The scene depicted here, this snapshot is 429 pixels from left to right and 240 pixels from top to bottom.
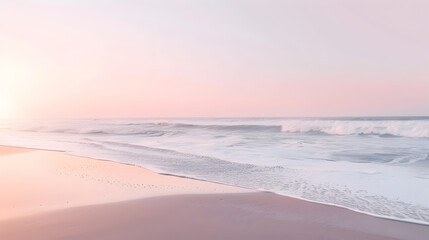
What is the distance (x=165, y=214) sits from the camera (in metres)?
4.80

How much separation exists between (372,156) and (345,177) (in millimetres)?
4587

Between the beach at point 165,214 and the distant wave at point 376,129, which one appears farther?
the distant wave at point 376,129

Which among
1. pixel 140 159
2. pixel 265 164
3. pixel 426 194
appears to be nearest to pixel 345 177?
pixel 426 194

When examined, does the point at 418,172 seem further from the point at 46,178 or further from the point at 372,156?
the point at 46,178

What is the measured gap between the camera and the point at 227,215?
4.79m

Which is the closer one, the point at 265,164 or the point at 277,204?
the point at 277,204

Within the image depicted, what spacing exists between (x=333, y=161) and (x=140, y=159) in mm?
6228

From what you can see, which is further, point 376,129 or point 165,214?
point 376,129

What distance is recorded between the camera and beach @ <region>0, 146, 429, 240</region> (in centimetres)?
406

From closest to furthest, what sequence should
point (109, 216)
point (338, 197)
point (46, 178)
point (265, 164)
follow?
point (109, 216), point (338, 197), point (46, 178), point (265, 164)

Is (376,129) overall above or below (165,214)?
above

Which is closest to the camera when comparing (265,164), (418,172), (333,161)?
(418,172)

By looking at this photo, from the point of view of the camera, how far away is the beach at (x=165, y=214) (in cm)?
406

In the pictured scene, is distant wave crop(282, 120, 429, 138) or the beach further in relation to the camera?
distant wave crop(282, 120, 429, 138)
